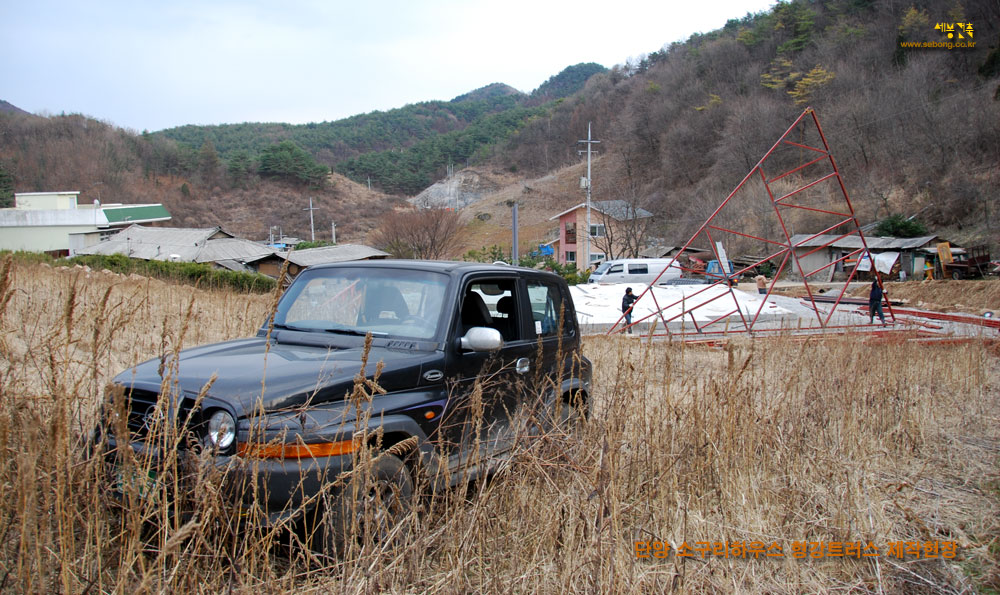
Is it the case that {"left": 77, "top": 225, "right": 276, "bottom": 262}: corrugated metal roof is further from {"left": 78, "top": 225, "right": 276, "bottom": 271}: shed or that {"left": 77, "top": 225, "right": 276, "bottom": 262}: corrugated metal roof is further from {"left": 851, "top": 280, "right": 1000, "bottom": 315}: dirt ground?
{"left": 851, "top": 280, "right": 1000, "bottom": 315}: dirt ground

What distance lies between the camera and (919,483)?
14.2 feet

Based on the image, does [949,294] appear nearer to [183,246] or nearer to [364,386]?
[364,386]

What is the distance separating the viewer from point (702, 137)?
235 ft

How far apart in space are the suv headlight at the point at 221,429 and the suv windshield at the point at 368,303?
3.86ft

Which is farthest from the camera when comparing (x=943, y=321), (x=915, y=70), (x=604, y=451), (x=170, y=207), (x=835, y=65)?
(x=170, y=207)

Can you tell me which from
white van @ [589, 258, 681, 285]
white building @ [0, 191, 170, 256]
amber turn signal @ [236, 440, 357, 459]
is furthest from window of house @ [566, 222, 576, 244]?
Answer: amber turn signal @ [236, 440, 357, 459]

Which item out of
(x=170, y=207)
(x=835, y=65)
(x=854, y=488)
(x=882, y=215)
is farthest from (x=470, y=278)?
(x=170, y=207)

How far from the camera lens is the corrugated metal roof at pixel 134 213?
57094mm

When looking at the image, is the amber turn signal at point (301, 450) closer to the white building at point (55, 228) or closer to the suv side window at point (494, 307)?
the suv side window at point (494, 307)

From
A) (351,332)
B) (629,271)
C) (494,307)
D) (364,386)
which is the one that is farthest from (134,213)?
(364,386)

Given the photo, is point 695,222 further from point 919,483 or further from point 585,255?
point 919,483

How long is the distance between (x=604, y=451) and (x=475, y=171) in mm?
110986

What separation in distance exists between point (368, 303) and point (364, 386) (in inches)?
38.8

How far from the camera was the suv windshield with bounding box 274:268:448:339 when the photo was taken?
13.0ft
